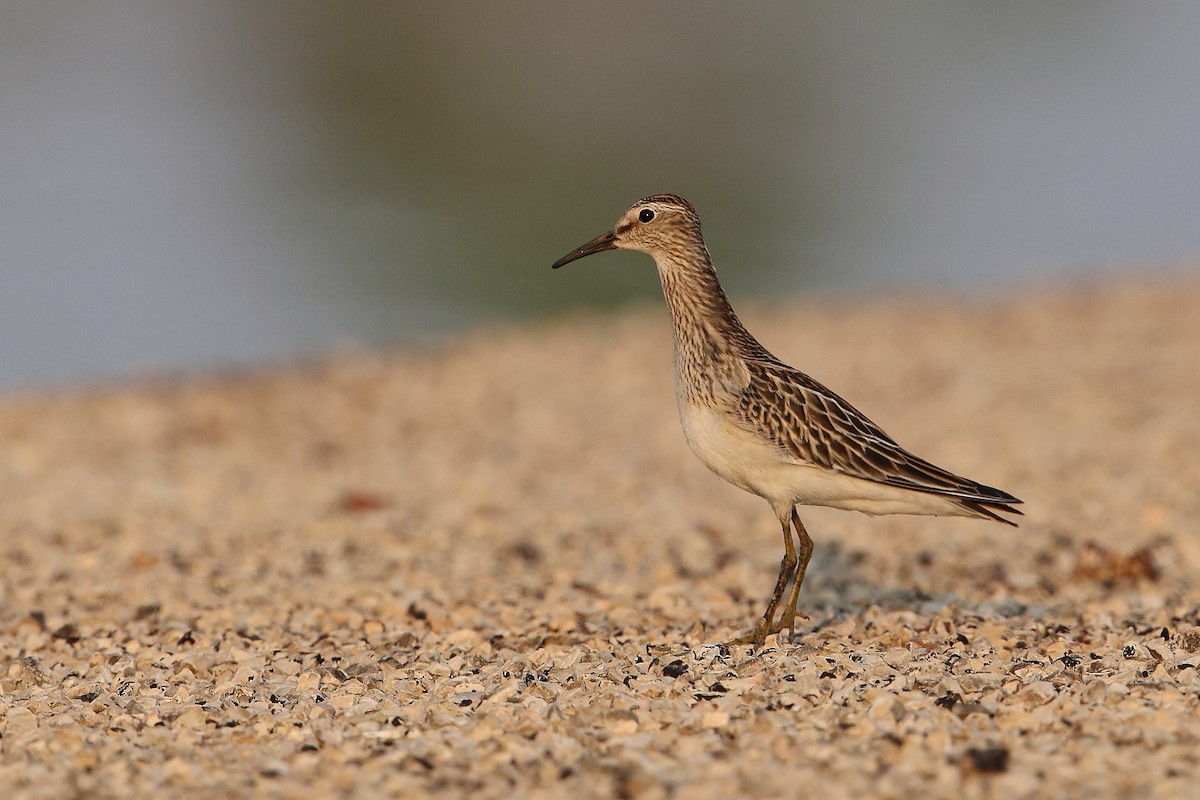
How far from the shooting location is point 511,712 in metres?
5.88

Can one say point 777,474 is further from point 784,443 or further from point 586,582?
point 586,582

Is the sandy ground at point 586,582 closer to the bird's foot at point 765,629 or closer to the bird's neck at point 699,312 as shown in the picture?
the bird's foot at point 765,629

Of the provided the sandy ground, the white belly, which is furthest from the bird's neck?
the sandy ground

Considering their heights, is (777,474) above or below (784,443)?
below

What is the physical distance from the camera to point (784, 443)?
680cm

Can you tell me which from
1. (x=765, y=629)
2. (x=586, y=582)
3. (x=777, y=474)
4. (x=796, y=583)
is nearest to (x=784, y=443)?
(x=777, y=474)

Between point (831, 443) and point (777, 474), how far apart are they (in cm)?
30

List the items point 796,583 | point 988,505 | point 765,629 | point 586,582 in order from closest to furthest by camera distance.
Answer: point 988,505, point 765,629, point 796,583, point 586,582

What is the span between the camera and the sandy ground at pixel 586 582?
17.7 ft

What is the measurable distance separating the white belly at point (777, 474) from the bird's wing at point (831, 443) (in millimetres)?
44

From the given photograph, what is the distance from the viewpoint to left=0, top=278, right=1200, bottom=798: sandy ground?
5391 millimetres

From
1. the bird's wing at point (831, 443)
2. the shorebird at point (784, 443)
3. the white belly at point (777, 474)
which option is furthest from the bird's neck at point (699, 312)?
the white belly at point (777, 474)

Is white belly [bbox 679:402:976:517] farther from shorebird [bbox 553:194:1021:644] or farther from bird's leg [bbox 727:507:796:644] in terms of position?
bird's leg [bbox 727:507:796:644]

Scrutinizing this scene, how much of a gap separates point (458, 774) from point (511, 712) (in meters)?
0.67
